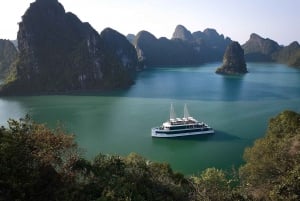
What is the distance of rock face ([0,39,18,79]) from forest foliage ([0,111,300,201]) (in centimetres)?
12840

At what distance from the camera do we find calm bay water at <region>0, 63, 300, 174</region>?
4069cm

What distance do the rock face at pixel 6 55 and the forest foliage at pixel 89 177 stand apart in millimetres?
128398

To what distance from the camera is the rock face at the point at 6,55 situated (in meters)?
141

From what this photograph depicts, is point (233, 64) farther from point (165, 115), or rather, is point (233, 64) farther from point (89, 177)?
point (89, 177)

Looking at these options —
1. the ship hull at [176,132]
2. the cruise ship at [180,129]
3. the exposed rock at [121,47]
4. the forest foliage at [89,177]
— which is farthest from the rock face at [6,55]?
Answer: the forest foliage at [89,177]

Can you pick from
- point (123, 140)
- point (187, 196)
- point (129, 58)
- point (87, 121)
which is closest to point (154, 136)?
point (123, 140)

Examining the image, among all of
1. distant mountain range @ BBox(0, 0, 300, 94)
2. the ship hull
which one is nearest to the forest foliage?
the ship hull

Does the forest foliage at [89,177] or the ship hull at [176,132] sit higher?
the forest foliage at [89,177]

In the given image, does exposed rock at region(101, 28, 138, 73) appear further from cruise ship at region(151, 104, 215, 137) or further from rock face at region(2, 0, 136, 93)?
cruise ship at region(151, 104, 215, 137)

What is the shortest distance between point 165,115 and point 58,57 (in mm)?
59393

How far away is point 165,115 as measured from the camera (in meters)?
59.4

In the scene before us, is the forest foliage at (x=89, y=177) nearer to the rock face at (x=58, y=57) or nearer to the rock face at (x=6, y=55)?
the rock face at (x=58, y=57)

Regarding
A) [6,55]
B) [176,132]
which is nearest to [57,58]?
[6,55]

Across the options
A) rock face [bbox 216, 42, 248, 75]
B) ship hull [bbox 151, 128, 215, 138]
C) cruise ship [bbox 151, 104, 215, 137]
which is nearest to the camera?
ship hull [bbox 151, 128, 215, 138]
